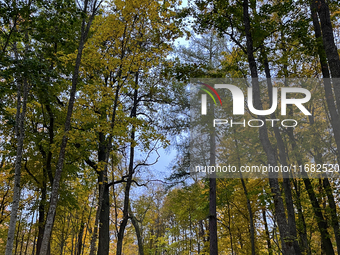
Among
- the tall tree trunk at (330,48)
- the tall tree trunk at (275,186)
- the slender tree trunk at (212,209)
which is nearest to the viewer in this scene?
the tall tree trunk at (275,186)

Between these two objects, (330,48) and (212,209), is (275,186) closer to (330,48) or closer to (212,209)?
(330,48)

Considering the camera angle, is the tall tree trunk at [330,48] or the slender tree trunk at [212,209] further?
the slender tree trunk at [212,209]

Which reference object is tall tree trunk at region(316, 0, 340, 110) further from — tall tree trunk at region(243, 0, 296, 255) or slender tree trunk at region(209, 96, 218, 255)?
slender tree trunk at region(209, 96, 218, 255)

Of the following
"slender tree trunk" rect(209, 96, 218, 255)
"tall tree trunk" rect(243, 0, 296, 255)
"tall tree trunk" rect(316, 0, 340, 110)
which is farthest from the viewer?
"slender tree trunk" rect(209, 96, 218, 255)

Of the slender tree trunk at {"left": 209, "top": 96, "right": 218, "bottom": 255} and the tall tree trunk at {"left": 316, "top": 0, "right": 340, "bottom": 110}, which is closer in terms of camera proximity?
the tall tree trunk at {"left": 316, "top": 0, "right": 340, "bottom": 110}

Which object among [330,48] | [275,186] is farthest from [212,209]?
[330,48]

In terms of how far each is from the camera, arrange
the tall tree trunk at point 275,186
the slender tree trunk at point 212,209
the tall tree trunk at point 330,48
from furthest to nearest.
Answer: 1. the slender tree trunk at point 212,209
2. the tall tree trunk at point 330,48
3. the tall tree trunk at point 275,186

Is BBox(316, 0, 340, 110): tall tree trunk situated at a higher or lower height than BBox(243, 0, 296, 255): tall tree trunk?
higher

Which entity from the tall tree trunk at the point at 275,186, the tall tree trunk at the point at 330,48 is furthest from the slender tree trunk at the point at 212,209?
the tall tree trunk at the point at 330,48

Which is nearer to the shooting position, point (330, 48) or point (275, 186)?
point (275, 186)

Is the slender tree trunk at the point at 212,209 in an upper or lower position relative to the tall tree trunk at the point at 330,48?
lower

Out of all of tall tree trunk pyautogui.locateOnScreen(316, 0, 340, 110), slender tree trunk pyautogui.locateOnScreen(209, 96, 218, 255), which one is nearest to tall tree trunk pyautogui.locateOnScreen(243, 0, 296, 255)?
tall tree trunk pyautogui.locateOnScreen(316, 0, 340, 110)

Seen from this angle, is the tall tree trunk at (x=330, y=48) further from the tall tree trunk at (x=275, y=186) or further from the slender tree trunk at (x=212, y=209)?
the slender tree trunk at (x=212, y=209)

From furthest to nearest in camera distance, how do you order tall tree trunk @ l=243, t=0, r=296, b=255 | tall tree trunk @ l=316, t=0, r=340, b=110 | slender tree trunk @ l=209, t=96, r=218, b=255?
slender tree trunk @ l=209, t=96, r=218, b=255, tall tree trunk @ l=316, t=0, r=340, b=110, tall tree trunk @ l=243, t=0, r=296, b=255
